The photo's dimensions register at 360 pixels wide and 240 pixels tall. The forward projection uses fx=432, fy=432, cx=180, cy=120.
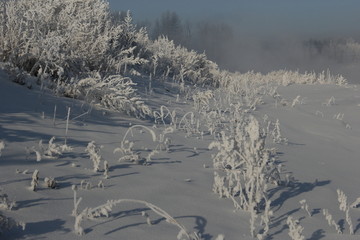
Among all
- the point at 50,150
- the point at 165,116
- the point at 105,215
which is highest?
the point at 165,116

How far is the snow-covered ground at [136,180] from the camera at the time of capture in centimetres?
185

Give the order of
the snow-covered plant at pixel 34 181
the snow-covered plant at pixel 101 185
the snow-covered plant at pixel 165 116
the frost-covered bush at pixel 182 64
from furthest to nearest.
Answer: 1. the frost-covered bush at pixel 182 64
2. the snow-covered plant at pixel 165 116
3. the snow-covered plant at pixel 101 185
4. the snow-covered plant at pixel 34 181

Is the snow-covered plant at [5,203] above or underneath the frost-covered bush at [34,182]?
underneath

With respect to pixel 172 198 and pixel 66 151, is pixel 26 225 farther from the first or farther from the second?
pixel 66 151

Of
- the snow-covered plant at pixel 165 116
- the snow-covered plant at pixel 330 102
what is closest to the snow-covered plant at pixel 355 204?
the snow-covered plant at pixel 165 116

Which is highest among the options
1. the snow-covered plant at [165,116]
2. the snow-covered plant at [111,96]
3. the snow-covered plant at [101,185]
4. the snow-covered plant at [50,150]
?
the snow-covered plant at [111,96]

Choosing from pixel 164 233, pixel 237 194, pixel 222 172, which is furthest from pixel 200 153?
pixel 164 233

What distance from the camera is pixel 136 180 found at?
2518 mm

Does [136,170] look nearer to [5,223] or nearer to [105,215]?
[105,215]

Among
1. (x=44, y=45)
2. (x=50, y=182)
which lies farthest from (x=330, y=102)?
(x=50, y=182)

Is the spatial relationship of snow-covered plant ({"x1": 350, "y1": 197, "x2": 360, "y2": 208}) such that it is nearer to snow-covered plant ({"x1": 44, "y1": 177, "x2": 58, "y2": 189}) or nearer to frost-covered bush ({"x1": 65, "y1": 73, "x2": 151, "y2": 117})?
snow-covered plant ({"x1": 44, "y1": 177, "x2": 58, "y2": 189})

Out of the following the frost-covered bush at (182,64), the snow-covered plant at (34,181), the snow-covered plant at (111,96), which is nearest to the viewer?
the snow-covered plant at (34,181)

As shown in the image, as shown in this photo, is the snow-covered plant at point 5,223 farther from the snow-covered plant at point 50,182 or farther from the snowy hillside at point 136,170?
the snow-covered plant at point 50,182

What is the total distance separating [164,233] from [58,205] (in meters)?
0.51
